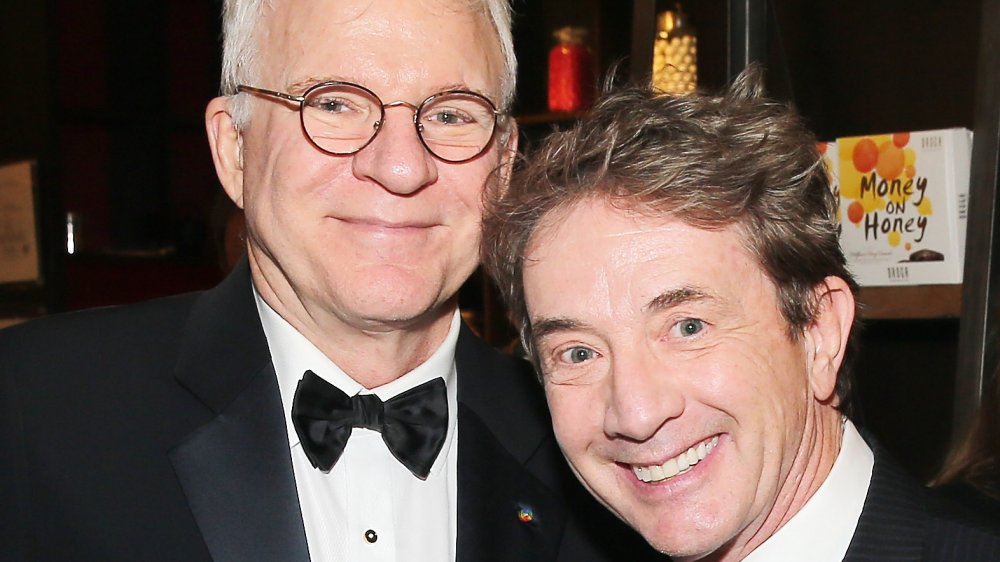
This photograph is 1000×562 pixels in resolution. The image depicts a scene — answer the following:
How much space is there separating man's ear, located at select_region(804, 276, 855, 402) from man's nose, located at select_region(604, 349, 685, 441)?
226 millimetres

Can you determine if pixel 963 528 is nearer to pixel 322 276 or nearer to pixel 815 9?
pixel 322 276

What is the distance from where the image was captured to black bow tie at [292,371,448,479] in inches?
78.5

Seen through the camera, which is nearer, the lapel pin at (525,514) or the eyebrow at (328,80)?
the eyebrow at (328,80)

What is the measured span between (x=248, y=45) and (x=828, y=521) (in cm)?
118

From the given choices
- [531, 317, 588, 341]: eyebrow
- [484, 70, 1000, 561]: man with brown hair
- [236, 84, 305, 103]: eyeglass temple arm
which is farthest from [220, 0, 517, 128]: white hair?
[531, 317, 588, 341]: eyebrow

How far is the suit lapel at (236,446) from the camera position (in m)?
1.85

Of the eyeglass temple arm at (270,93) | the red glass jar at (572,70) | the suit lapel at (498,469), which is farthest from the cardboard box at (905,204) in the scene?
the red glass jar at (572,70)

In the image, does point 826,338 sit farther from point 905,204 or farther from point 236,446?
point 905,204

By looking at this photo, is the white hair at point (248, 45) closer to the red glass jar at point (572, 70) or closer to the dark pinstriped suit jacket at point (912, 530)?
the dark pinstriped suit jacket at point (912, 530)

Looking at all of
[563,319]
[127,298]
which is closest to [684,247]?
[563,319]

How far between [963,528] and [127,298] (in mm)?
4210

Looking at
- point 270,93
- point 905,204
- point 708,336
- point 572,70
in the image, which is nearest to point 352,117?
point 270,93

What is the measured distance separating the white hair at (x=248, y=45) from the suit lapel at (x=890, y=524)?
34.0 inches

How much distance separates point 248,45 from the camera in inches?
80.0
